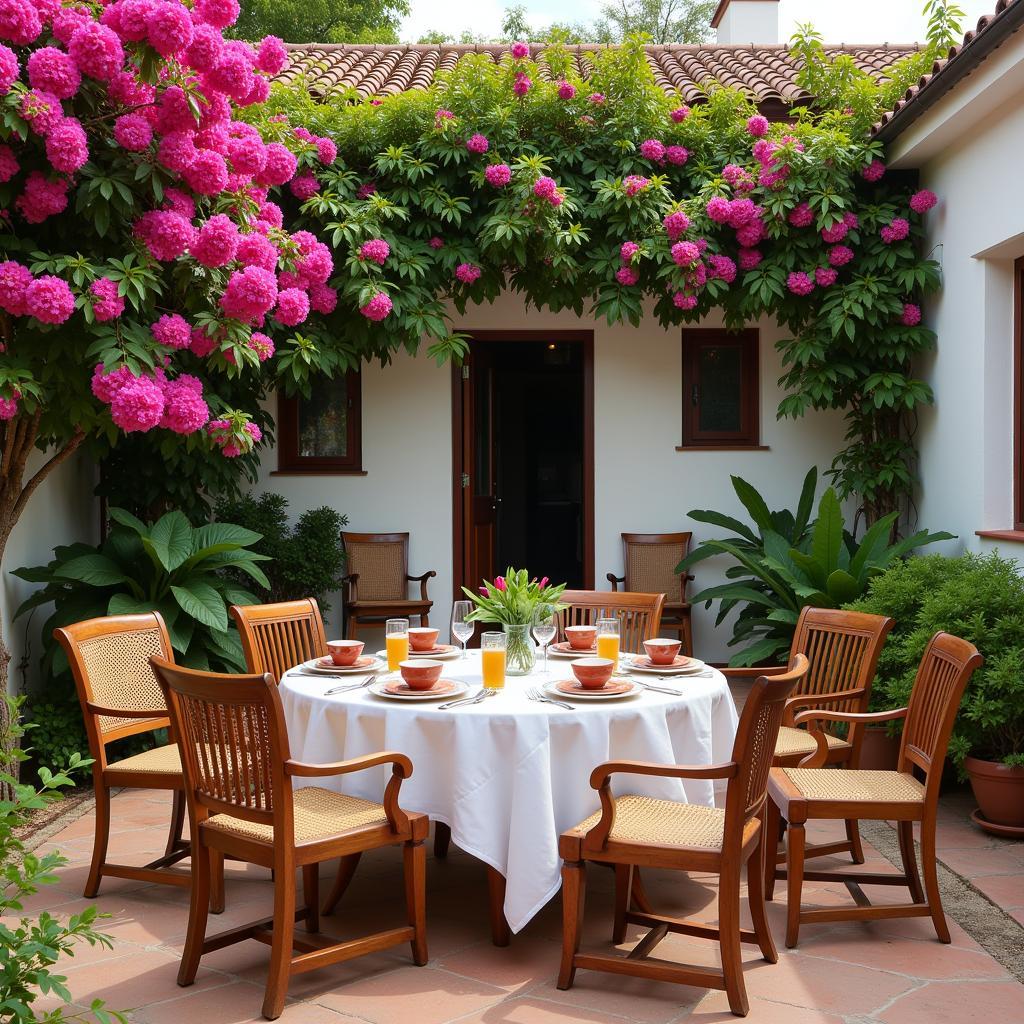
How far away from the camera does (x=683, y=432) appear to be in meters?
7.69

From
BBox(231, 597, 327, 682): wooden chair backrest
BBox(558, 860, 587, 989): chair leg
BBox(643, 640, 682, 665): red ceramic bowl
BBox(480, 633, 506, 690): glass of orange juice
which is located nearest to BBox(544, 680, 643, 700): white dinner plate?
BBox(480, 633, 506, 690): glass of orange juice

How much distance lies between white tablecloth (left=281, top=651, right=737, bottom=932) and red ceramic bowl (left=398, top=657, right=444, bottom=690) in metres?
0.09

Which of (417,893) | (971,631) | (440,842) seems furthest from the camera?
(971,631)

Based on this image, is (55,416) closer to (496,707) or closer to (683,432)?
(496,707)

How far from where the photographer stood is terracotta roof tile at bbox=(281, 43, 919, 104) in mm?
7301

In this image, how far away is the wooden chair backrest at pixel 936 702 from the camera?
10.1 ft

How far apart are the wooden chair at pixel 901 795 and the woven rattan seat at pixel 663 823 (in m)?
0.32

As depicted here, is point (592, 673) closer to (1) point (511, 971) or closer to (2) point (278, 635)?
(1) point (511, 971)

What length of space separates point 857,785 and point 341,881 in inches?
65.2

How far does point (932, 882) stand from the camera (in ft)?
10.5

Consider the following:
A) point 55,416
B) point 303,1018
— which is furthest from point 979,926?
point 55,416

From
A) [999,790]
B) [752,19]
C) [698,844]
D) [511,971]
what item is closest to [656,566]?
[999,790]

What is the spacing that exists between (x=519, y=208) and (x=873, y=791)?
426 cm

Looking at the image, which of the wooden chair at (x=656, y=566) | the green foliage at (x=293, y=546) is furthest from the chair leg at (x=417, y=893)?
the wooden chair at (x=656, y=566)
